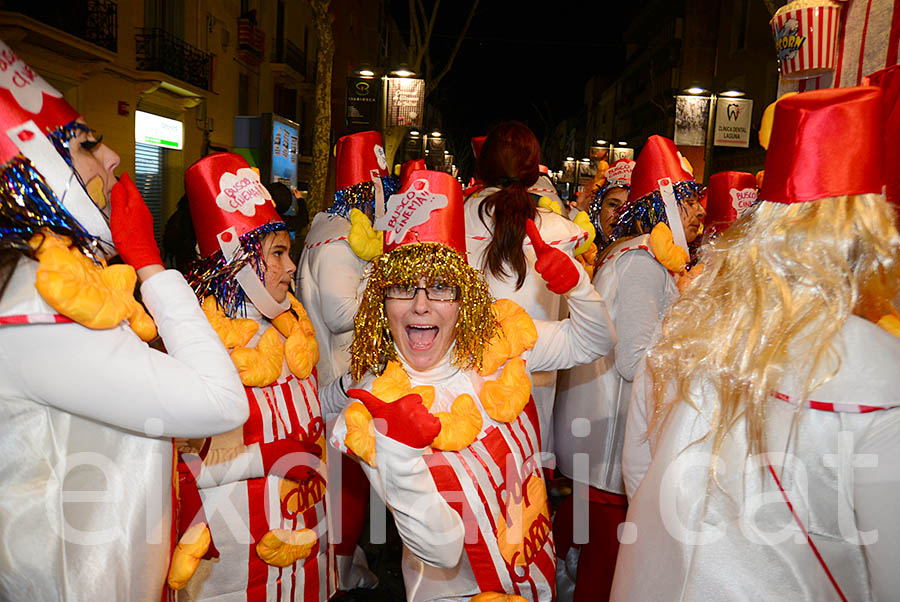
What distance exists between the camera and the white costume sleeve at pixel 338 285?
12.7 ft

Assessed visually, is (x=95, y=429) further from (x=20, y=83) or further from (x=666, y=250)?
(x=666, y=250)

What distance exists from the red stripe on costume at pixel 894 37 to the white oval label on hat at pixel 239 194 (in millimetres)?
2849

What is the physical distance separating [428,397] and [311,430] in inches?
24.6

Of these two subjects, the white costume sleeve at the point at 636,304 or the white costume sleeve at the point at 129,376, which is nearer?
the white costume sleeve at the point at 129,376

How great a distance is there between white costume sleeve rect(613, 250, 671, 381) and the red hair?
0.62m

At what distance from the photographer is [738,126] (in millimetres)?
12359

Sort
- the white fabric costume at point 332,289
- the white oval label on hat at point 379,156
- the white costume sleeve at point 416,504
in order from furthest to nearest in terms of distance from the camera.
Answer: the white oval label on hat at point 379,156, the white fabric costume at point 332,289, the white costume sleeve at point 416,504

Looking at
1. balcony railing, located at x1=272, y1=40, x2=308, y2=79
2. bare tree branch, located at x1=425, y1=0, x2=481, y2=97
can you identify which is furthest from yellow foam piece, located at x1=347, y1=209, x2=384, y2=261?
balcony railing, located at x1=272, y1=40, x2=308, y2=79

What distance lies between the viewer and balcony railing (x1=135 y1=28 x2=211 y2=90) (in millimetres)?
14977

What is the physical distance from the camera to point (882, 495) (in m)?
1.33

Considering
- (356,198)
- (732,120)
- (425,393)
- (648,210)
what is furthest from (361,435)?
(732,120)

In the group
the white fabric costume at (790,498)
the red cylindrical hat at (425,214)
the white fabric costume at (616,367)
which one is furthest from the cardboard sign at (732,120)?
the white fabric costume at (790,498)

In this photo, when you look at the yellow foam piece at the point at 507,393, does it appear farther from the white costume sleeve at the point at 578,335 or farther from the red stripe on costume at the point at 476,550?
the red stripe on costume at the point at 476,550

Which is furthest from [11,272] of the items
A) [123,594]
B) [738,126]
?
[738,126]
